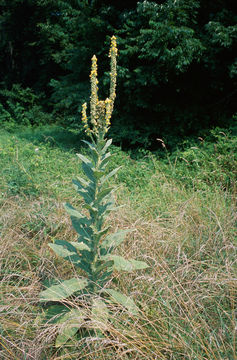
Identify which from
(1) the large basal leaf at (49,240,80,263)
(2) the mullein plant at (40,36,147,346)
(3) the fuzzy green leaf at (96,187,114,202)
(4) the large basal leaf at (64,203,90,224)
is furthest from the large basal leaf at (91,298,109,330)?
(3) the fuzzy green leaf at (96,187,114,202)

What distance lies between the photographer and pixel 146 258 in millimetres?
2660

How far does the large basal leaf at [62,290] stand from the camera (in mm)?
2100

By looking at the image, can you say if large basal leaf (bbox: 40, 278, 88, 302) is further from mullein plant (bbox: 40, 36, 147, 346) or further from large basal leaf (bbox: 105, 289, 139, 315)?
large basal leaf (bbox: 105, 289, 139, 315)

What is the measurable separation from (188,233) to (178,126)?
143 inches

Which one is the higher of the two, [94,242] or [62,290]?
[94,242]

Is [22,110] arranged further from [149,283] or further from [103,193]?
[149,283]

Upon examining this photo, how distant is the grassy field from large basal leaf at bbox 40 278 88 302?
9cm

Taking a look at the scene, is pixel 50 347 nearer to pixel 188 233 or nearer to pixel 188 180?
pixel 188 233

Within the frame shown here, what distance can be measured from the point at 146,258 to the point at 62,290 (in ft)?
2.61

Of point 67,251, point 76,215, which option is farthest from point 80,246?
point 76,215

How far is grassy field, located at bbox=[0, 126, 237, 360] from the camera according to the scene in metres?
1.81

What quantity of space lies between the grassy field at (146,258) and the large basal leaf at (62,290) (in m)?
0.09

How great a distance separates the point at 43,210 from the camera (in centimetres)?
337

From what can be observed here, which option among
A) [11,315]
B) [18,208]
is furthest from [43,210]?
[11,315]
